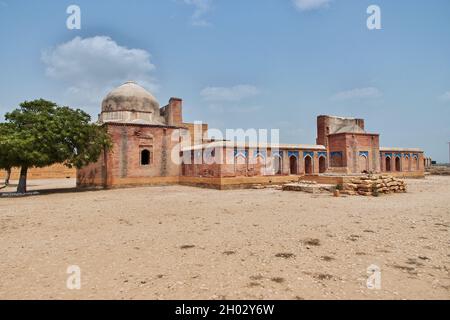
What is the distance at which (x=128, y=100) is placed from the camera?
25578 millimetres

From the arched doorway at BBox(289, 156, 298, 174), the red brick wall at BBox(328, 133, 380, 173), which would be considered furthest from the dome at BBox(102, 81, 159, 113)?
the red brick wall at BBox(328, 133, 380, 173)

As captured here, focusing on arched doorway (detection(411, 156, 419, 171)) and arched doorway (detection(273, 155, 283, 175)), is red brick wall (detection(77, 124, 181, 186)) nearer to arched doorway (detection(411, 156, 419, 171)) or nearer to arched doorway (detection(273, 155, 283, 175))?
arched doorway (detection(273, 155, 283, 175))

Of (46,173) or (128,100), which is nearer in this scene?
(128,100)

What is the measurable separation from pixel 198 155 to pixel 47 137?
994cm

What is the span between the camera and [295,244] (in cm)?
552

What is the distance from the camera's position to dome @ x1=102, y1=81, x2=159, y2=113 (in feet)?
83.5

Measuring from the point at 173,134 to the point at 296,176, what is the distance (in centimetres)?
1080

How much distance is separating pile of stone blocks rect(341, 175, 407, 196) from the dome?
1964cm

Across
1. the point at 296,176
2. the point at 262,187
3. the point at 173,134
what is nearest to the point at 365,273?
the point at 262,187

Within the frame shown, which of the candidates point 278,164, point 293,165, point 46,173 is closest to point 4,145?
point 278,164

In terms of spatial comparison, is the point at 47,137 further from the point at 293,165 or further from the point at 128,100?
the point at 293,165

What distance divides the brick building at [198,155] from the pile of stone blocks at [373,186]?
386 cm

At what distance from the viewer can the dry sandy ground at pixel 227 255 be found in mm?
3516
